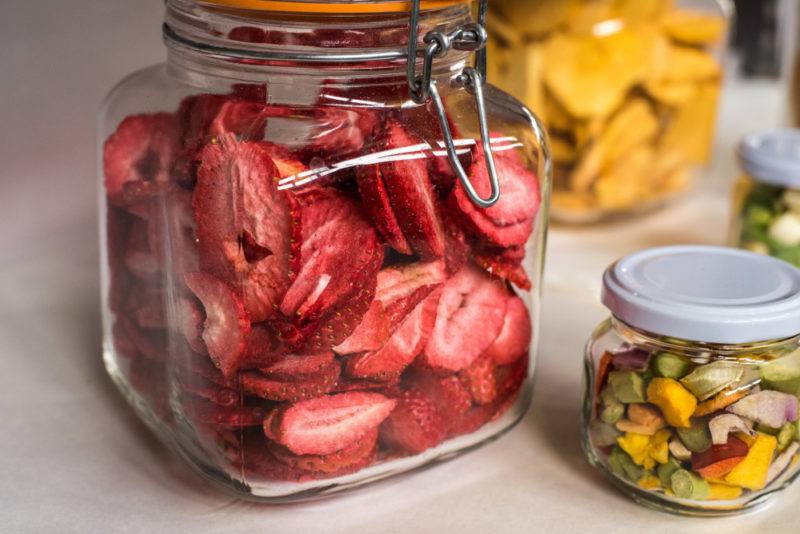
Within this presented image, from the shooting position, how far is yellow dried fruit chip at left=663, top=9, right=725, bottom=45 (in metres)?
0.96

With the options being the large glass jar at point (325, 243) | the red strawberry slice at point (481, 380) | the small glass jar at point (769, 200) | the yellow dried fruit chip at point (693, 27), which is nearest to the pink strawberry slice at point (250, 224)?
the large glass jar at point (325, 243)

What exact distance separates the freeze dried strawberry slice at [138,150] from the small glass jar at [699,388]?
266 millimetres

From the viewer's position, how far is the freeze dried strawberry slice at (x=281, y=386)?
50 centimetres

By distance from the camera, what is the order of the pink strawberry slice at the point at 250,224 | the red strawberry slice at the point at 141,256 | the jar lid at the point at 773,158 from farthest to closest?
the jar lid at the point at 773,158, the red strawberry slice at the point at 141,256, the pink strawberry slice at the point at 250,224

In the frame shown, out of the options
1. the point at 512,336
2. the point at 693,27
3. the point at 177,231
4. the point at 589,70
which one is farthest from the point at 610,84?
the point at 177,231

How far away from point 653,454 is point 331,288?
195 millimetres

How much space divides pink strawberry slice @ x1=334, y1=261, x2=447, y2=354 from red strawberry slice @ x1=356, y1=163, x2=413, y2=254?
25 millimetres

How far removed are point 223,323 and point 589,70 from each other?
1.69ft

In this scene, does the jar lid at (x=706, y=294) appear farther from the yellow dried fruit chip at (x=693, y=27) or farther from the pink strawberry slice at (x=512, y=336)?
the yellow dried fruit chip at (x=693, y=27)

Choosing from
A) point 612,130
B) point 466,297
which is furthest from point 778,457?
point 612,130

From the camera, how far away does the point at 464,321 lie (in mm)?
554

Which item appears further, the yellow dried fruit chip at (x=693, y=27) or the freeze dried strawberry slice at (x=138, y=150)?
the yellow dried fruit chip at (x=693, y=27)

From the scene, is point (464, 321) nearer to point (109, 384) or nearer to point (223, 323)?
point (223, 323)

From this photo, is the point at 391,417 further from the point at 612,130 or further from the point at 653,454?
the point at 612,130
